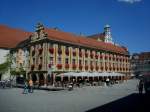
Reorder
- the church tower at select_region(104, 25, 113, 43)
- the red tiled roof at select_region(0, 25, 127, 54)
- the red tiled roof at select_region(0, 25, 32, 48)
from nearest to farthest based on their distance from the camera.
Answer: the red tiled roof at select_region(0, 25, 127, 54), the red tiled roof at select_region(0, 25, 32, 48), the church tower at select_region(104, 25, 113, 43)

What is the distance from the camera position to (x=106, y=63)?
63.5 meters

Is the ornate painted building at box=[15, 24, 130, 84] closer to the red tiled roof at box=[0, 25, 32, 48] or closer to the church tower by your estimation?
the red tiled roof at box=[0, 25, 32, 48]

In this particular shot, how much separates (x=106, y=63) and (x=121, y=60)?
11708 mm

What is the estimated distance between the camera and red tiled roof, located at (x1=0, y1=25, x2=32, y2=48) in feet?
202

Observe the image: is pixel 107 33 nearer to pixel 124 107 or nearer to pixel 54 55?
pixel 54 55

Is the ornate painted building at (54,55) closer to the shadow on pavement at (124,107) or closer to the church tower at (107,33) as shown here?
the shadow on pavement at (124,107)

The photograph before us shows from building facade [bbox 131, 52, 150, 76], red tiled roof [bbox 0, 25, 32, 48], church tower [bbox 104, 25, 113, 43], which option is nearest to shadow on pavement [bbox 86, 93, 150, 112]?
red tiled roof [bbox 0, 25, 32, 48]

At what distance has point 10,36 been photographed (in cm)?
6538

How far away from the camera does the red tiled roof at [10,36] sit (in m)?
61.6

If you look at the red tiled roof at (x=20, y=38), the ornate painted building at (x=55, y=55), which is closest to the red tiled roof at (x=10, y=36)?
the red tiled roof at (x=20, y=38)

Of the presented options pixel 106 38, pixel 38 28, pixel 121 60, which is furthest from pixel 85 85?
pixel 106 38

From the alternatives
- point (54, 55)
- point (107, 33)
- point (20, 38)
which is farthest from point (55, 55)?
point (107, 33)

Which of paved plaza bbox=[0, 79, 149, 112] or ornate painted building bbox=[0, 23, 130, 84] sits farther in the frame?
ornate painted building bbox=[0, 23, 130, 84]

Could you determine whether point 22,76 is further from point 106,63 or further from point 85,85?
point 106,63
